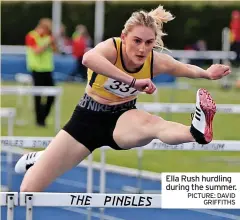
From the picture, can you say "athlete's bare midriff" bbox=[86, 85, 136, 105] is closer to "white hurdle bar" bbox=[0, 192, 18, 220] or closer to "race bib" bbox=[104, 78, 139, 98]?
"race bib" bbox=[104, 78, 139, 98]

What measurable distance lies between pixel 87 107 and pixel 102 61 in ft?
1.86

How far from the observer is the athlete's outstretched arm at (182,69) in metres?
6.93

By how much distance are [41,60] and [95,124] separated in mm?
9033

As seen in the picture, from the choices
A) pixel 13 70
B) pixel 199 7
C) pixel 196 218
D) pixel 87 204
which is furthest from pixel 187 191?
pixel 199 7

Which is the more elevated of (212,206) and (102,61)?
(102,61)

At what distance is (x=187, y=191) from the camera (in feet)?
20.1

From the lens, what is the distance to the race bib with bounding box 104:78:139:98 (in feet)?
22.2

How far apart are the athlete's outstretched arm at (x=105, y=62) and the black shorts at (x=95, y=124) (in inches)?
14.6

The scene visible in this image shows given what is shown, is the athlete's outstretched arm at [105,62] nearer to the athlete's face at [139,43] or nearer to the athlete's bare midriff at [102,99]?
the athlete's face at [139,43]

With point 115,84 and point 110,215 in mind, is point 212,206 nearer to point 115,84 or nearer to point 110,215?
point 115,84

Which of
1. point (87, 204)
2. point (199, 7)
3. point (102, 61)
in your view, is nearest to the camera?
point (87, 204)

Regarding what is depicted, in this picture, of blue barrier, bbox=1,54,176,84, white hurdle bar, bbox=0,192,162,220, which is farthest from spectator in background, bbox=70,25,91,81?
white hurdle bar, bbox=0,192,162,220

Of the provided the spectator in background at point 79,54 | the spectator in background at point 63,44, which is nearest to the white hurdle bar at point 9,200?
the spectator in background at point 79,54

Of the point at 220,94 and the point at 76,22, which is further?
the point at 76,22
